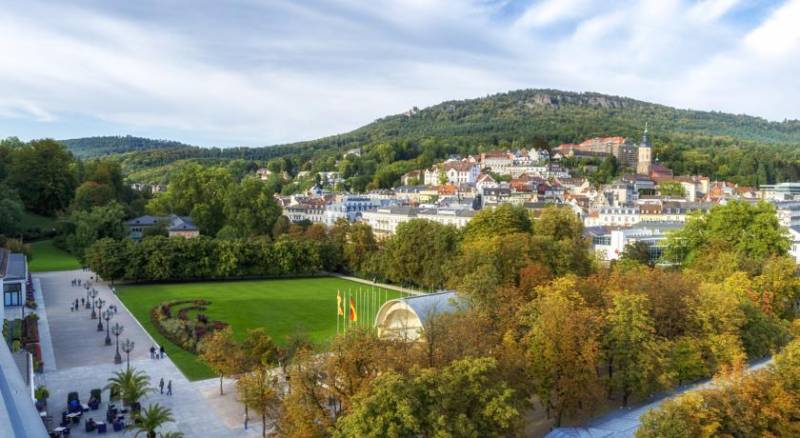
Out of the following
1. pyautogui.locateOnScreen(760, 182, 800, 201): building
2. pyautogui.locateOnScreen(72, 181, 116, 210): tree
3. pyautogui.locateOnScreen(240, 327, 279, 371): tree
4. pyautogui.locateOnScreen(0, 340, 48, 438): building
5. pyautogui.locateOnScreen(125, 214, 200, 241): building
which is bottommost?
pyautogui.locateOnScreen(240, 327, 279, 371): tree

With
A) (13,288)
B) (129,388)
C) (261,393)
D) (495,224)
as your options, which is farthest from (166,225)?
(261,393)

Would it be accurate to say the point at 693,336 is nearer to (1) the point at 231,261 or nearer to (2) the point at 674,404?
(2) the point at 674,404

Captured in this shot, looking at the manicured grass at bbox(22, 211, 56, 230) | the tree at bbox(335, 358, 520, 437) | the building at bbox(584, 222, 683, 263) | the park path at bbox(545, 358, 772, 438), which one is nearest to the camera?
the tree at bbox(335, 358, 520, 437)

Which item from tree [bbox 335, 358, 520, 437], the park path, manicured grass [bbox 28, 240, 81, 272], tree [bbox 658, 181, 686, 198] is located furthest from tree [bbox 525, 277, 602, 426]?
tree [bbox 658, 181, 686, 198]

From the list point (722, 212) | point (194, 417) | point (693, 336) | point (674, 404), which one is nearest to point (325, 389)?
point (194, 417)

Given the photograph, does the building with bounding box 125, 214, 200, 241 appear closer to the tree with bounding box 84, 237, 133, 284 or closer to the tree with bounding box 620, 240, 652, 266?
the tree with bounding box 84, 237, 133, 284

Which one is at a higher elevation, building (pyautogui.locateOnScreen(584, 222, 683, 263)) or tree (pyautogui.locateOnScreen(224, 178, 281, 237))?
tree (pyautogui.locateOnScreen(224, 178, 281, 237))
